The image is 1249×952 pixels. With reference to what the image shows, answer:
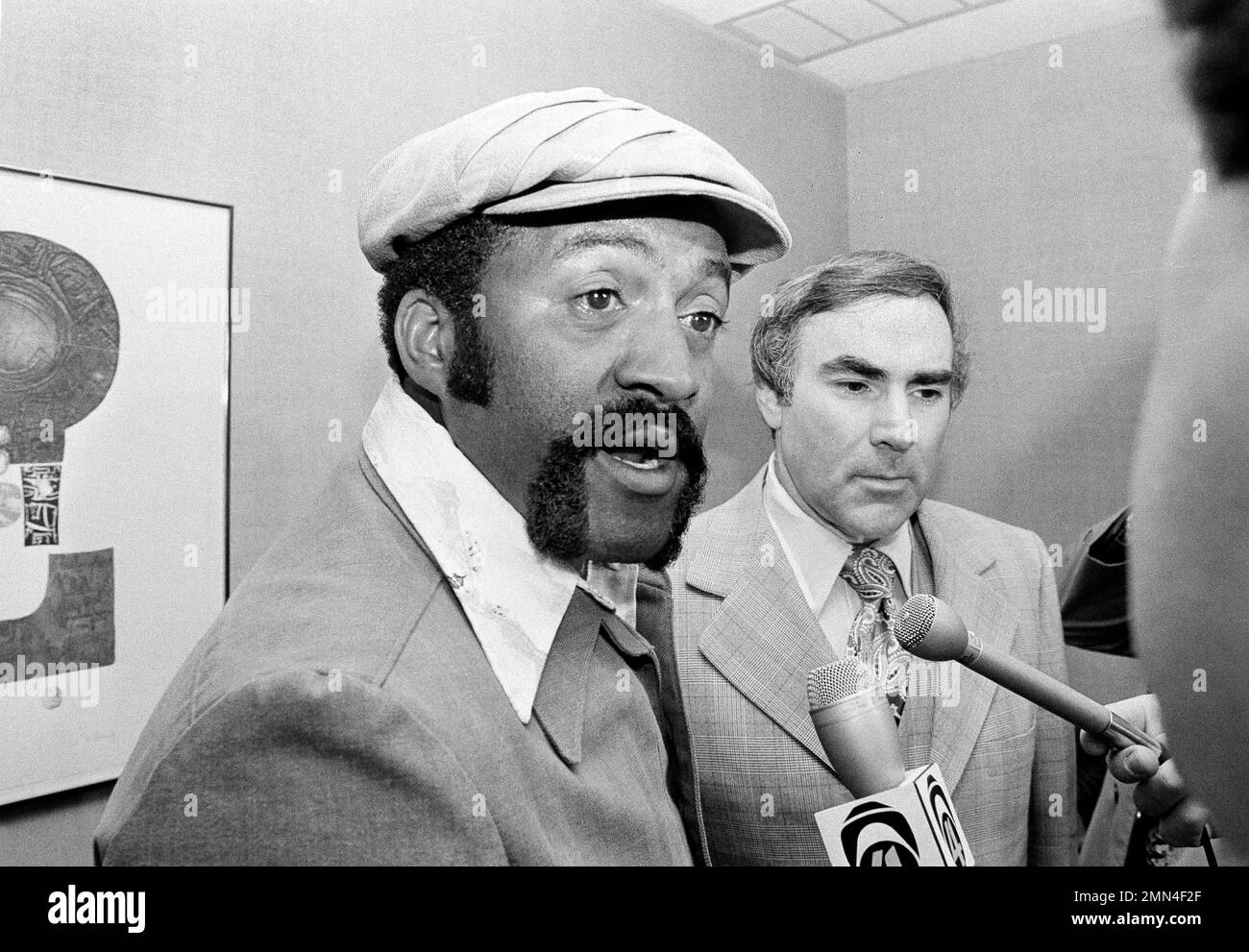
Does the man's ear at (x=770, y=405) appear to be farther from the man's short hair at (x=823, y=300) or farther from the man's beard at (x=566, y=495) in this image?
the man's beard at (x=566, y=495)

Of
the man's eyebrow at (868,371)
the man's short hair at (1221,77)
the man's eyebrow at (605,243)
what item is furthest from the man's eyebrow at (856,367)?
the man's short hair at (1221,77)

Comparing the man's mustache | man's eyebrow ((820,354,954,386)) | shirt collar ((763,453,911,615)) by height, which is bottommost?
shirt collar ((763,453,911,615))

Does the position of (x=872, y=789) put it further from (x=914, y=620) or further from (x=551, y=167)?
(x=551, y=167)

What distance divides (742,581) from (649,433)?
197mm

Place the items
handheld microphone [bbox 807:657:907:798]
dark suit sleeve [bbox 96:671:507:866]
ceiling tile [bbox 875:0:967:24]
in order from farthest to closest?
ceiling tile [bbox 875:0:967:24]
handheld microphone [bbox 807:657:907:798]
dark suit sleeve [bbox 96:671:507:866]

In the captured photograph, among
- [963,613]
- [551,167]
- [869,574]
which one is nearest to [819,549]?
[869,574]

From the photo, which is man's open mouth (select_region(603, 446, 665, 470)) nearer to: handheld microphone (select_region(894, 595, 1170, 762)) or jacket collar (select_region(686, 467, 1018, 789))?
jacket collar (select_region(686, 467, 1018, 789))

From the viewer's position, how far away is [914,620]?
898 mm

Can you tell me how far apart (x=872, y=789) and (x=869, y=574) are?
0.21m

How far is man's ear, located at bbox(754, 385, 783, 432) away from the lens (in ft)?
3.01

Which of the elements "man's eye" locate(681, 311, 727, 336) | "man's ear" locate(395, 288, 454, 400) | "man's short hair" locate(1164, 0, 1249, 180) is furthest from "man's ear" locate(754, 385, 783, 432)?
"man's short hair" locate(1164, 0, 1249, 180)

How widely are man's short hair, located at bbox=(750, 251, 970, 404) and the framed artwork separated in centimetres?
56

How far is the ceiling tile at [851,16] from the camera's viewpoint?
0.96 meters
